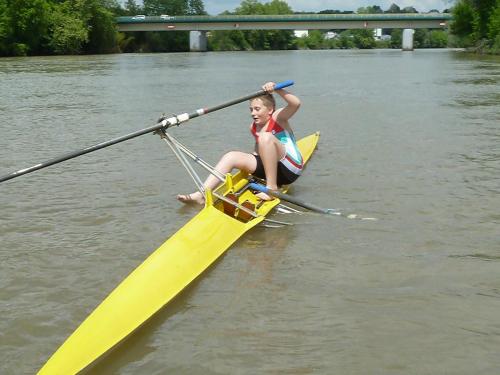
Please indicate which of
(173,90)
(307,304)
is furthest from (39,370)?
(173,90)

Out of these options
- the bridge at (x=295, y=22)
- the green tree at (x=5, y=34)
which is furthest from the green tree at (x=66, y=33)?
the bridge at (x=295, y=22)

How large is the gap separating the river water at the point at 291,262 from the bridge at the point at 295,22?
70404 millimetres

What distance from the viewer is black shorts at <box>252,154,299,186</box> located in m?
6.91

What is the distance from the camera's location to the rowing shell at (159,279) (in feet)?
11.7

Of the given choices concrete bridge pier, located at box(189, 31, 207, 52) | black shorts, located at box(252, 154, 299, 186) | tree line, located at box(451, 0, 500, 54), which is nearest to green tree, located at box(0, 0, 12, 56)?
concrete bridge pier, located at box(189, 31, 207, 52)

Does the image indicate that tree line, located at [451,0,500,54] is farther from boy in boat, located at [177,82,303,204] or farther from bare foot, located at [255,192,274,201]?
bare foot, located at [255,192,274,201]

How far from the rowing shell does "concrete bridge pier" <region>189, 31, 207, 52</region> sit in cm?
8509

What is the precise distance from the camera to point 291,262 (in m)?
5.25

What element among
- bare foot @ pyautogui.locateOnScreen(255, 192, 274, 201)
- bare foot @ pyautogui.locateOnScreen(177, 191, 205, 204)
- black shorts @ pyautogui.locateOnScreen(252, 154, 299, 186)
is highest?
black shorts @ pyautogui.locateOnScreen(252, 154, 299, 186)

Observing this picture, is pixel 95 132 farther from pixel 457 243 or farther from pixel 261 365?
pixel 261 365

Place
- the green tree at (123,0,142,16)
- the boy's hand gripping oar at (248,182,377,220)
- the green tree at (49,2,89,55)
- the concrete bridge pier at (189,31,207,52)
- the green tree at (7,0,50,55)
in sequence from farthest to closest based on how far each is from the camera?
the green tree at (123,0,142,16), the concrete bridge pier at (189,31,207,52), the green tree at (49,2,89,55), the green tree at (7,0,50,55), the boy's hand gripping oar at (248,182,377,220)

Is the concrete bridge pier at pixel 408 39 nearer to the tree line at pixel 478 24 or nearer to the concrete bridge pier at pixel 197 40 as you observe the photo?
the tree line at pixel 478 24

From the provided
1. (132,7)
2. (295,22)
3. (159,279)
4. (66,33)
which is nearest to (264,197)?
(159,279)

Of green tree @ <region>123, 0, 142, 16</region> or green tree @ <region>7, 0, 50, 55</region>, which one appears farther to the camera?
green tree @ <region>123, 0, 142, 16</region>
